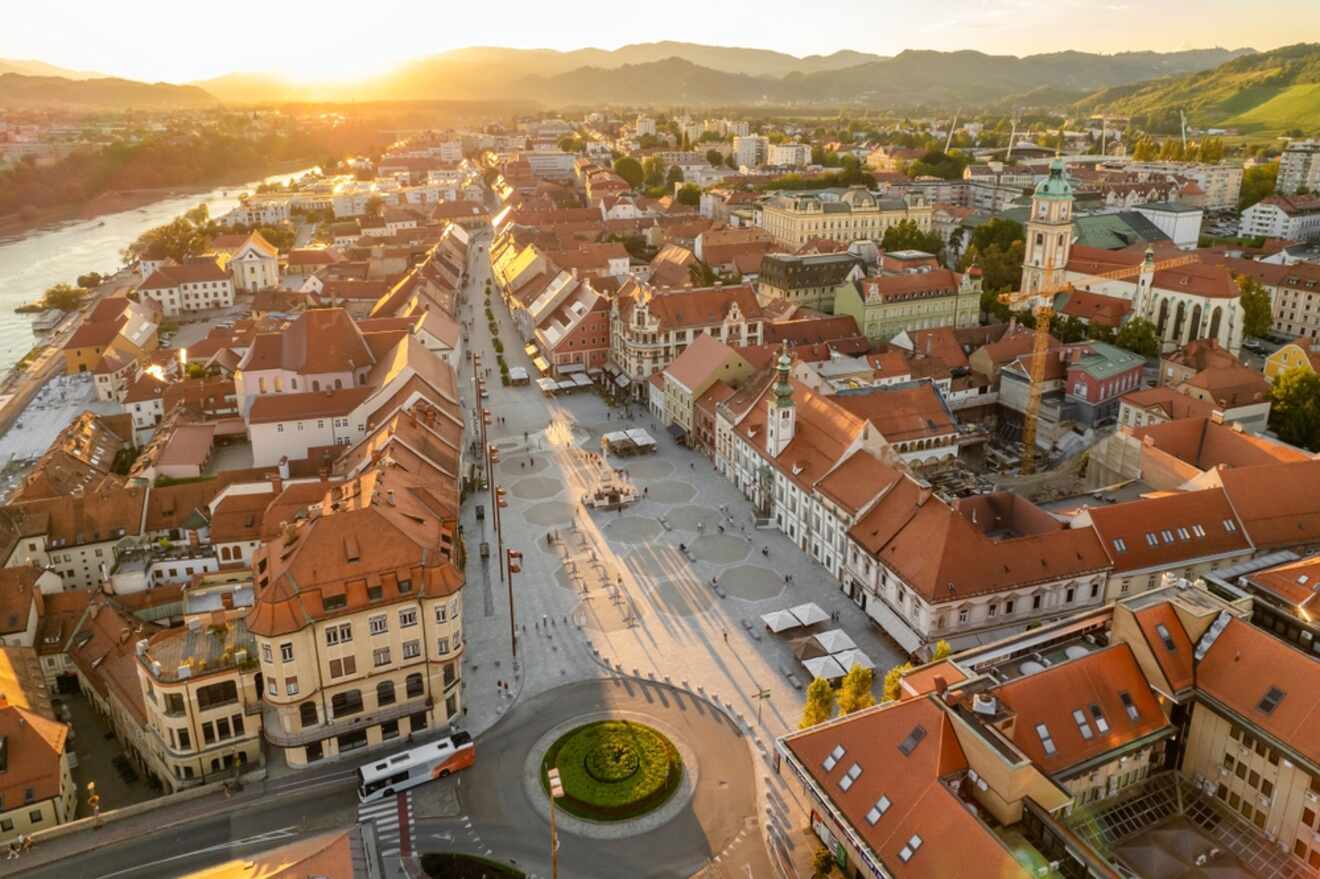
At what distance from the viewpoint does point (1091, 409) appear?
236 feet

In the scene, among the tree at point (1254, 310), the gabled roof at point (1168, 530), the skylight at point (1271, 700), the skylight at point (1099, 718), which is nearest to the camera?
the skylight at point (1271, 700)

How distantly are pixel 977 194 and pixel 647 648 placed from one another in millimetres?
144824

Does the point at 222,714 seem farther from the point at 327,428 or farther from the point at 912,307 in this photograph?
the point at 912,307

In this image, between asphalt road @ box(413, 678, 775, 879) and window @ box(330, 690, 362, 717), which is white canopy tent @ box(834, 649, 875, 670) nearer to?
asphalt road @ box(413, 678, 775, 879)

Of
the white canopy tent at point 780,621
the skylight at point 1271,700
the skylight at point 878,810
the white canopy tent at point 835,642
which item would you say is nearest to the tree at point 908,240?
the white canopy tent at point 780,621

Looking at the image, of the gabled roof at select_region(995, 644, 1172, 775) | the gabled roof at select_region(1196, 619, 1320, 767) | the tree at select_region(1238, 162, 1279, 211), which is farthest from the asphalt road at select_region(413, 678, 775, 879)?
the tree at select_region(1238, 162, 1279, 211)

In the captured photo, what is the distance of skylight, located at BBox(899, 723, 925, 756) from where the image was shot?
29469 millimetres

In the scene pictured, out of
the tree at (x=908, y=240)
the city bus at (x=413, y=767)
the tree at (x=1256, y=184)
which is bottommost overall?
the city bus at (x=413, y=767)

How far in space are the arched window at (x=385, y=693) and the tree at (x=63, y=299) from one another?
11134cm

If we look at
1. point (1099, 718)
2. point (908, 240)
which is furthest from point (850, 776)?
point (908, 240)

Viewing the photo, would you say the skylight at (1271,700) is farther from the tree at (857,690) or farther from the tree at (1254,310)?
the tree at (1254,310)

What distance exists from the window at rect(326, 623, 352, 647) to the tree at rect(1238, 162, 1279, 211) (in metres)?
172

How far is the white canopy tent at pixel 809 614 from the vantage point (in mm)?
46588

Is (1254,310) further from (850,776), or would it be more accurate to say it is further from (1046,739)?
(850,776)
